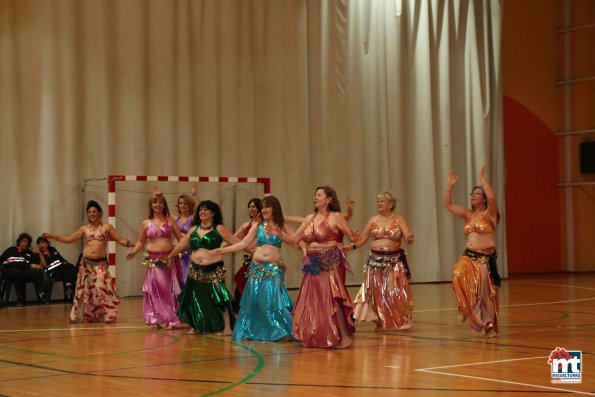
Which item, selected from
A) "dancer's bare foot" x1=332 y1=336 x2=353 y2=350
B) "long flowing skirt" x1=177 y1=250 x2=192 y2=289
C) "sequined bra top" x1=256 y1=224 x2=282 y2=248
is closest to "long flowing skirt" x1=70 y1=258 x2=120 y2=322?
"long flowing skirt" x1=177 y1=250 x2=192 y2=289

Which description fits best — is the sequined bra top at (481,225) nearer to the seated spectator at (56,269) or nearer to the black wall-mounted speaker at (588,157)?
the seated spectator at (56,269)

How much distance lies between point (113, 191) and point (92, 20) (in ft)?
10.8

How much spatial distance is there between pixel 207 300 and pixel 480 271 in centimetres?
320

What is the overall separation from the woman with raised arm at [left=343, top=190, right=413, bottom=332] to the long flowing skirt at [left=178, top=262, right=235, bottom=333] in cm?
175

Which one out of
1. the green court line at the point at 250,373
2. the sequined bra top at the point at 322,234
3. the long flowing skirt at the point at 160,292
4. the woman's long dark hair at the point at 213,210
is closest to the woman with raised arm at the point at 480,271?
the sequined bra top at the point at 322,234

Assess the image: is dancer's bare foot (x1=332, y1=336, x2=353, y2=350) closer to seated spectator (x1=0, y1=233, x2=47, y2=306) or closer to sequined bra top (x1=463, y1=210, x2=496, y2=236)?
sequined bra top (x1=463, y1=210, x2=496, y2=236)

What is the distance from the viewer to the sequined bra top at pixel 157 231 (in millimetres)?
12273

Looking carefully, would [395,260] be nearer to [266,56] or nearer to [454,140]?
[266,56]

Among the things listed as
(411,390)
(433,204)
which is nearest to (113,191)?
(433,204)

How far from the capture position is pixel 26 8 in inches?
642

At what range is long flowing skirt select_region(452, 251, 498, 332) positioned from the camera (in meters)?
10.5

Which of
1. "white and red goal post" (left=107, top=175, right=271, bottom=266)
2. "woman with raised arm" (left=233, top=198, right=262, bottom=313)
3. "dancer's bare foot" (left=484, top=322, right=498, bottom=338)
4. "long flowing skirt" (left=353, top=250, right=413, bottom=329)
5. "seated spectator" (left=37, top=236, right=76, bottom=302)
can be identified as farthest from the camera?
"seated spectator" (left=37, top=236, right=76, bottom=302)

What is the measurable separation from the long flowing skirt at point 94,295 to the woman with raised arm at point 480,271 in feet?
15.7

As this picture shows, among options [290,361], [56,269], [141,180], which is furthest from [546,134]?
[290,361]
